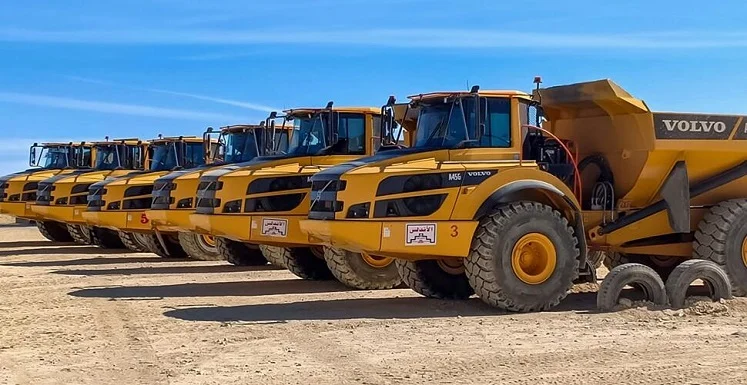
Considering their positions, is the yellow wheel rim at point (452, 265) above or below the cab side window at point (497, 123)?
below

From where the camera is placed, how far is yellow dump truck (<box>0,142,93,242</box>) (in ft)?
78.1

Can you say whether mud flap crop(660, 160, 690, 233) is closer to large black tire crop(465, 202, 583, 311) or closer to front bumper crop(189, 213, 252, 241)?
large black tire crop(465, 202, 583, 311)

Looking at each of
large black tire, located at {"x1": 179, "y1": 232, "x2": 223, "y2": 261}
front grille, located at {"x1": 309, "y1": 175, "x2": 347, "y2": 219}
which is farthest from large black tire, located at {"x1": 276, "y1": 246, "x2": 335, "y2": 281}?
large black tire, located at {"x1": 179, "y1": 232, "x2": 223, "y2": 261}

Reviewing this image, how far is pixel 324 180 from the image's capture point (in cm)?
1120

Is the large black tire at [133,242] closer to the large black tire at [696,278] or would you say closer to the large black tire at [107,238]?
the large black tire at [107,238]

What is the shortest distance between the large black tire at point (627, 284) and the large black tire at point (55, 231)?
1873 cm

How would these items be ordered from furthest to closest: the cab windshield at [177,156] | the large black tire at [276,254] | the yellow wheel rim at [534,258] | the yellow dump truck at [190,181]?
1. the cab windshield at [177,156]
2. the yellow dump truck at [190,181]
3. the large black tire at [276,254]
4. the yellow wheel rim at [534,258]

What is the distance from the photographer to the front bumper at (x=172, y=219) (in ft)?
52.5

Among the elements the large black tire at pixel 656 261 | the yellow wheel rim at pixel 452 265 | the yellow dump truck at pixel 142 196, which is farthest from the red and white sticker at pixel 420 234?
the yellow dump truck at pixel 142 196

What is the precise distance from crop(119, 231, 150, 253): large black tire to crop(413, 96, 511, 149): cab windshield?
11.6 m

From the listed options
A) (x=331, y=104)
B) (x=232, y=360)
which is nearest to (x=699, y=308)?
(x=232, y=360)

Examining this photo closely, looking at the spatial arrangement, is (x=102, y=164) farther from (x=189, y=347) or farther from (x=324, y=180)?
(x=189, y=347)

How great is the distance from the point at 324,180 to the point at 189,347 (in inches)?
125

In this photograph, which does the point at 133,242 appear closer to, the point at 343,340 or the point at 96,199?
the point at 96,199
